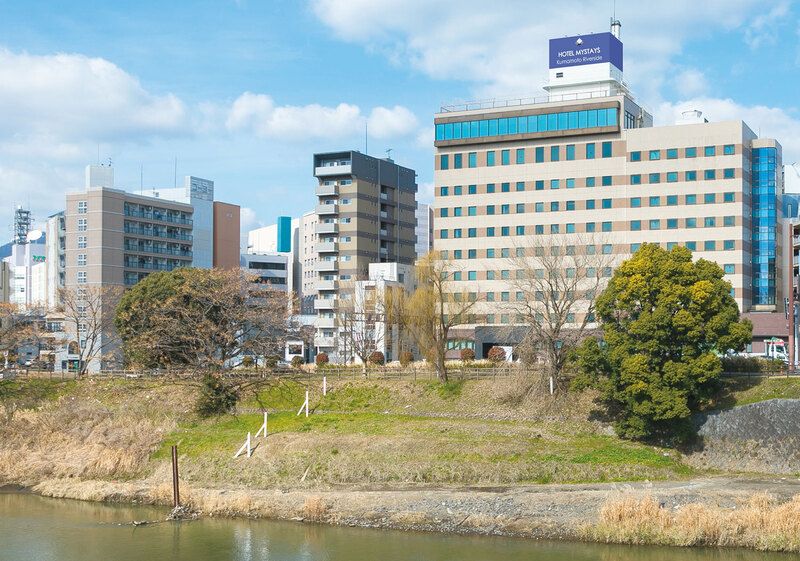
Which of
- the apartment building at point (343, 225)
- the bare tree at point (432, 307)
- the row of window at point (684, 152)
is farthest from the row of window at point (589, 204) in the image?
the apartment building at point (343, 225)

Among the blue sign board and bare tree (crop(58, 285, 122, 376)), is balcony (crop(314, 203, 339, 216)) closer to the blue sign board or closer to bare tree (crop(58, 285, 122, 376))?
bare tree (crop(58, 285, 122, 376))

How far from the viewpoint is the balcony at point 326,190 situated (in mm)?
118250

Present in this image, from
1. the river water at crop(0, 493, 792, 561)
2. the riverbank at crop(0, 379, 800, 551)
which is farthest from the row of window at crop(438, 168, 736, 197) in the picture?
the river water at crop(0, 493, 792, 561)

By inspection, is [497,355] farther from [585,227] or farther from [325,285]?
[325,285]

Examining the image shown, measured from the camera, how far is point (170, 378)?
66.1m

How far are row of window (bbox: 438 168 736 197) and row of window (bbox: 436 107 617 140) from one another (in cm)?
576

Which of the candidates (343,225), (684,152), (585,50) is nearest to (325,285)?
(343,225)

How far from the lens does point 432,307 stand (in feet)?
255

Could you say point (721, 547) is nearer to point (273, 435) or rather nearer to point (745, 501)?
point (745, 501)

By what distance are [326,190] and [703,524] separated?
299 feet

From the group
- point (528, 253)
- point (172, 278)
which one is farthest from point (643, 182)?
point (172, 278)

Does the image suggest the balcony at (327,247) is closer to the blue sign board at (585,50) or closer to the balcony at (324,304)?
the balcony at (324,304)

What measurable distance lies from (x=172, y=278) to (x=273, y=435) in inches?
1271

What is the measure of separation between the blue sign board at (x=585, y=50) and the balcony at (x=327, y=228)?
40.4 meters
